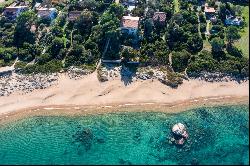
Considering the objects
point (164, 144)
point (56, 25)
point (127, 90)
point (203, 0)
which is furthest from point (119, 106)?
point (203, 0)

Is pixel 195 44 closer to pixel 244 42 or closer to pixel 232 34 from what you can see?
pixel 232 34

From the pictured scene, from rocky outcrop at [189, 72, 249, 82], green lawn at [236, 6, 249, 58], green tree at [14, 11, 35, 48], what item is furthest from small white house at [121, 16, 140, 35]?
green lawn at [236, 6, 249, 58]

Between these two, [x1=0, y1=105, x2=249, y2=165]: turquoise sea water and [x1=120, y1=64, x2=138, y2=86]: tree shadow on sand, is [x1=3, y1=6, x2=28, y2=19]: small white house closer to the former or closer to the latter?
[x1=0, y1=105, x2=249, y2=165]: turquoise sea water

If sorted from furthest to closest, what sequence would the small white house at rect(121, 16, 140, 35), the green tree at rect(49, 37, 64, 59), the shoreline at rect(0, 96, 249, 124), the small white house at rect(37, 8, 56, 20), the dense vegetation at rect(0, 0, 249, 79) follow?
1. the small white house at rect(37, 8, 56, 20)
2. the green tree at rect(49, 37, 64, 59)
3. the small white house at rect(121, 16, 140, 35)
4. the dense vegetation at rect(0, 0, 249, 79)
5. the shoreline at rect(0, 96, 249, 124)

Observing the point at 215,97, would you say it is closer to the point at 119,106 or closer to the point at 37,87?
the point at 119,106

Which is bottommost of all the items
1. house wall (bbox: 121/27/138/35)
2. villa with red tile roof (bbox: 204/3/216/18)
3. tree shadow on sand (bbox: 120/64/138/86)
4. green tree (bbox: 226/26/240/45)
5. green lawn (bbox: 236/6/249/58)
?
tree shadow on sand (bbox: 120/64/138/86)
